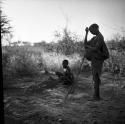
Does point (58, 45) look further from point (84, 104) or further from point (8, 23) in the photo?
point (84, 104)

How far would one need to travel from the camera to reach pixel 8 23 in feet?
37.9

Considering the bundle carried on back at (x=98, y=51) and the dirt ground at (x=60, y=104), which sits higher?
the bundle carried on back at (x=98, y=51)

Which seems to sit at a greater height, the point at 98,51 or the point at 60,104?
the point at 98,51

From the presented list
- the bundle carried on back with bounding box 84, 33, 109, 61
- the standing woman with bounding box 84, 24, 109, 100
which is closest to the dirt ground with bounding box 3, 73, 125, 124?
the standing woman with bounding box 84, 24, 109, 100

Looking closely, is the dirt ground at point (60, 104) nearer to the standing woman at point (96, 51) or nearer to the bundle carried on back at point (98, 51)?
the standing woman at point (96, 51)

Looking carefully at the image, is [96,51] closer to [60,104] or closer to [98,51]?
[98,51]

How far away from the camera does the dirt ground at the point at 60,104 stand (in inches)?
147

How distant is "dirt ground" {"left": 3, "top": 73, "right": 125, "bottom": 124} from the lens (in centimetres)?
374

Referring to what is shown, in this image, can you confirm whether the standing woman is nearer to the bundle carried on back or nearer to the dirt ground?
the bundle carried on back

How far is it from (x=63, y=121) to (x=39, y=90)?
8.51 ft

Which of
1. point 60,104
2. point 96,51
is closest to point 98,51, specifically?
point 96,51

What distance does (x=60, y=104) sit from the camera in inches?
185

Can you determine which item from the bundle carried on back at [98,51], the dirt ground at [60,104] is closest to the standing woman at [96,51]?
the bundle carried on back at [98,51]

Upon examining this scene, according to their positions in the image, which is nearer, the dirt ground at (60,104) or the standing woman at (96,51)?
the dirt ground at (60,104)
